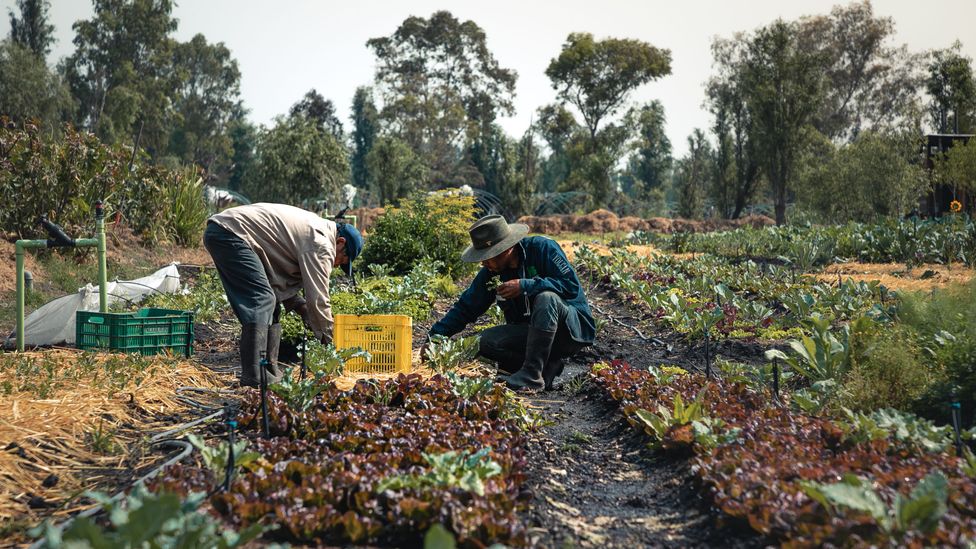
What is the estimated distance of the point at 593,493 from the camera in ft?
13.0

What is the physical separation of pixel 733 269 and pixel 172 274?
8.35 meters

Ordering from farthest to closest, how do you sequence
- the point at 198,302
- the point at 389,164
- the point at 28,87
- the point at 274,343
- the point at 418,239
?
the point at 28,87
the point at 389,164
the point at 418,239
the point at 198,302
the point at 274,343

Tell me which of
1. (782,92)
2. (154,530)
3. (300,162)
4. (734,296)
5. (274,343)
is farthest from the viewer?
(782,92)

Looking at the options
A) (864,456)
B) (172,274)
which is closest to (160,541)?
(864,456)

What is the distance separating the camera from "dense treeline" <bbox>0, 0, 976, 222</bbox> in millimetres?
26906

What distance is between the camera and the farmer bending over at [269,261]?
548 cm

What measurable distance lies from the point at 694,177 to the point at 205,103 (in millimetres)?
33343

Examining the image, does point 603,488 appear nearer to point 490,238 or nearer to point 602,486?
point 602,486

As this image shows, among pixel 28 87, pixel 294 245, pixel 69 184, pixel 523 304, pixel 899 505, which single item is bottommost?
pixel 899 505

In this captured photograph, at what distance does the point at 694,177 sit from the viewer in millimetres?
37094

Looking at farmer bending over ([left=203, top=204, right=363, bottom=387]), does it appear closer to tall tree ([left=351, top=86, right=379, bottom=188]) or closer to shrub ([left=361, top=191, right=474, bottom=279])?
shrub ([left=361, top=191, right=474, bottom=279])

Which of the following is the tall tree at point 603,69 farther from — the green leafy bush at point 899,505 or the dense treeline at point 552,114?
the green leafy bush at point 899,505

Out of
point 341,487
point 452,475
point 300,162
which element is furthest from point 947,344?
point 300,162

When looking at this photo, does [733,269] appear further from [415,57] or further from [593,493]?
[415,57]
